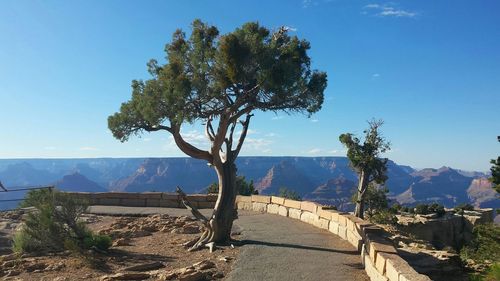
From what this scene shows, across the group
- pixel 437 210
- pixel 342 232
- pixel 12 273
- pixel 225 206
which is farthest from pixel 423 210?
pixel 12 273

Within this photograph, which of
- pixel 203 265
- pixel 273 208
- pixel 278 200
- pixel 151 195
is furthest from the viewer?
pixel 151 195

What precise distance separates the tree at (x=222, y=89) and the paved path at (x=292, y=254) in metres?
1.80

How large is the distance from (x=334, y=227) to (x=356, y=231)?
2475 millimetres

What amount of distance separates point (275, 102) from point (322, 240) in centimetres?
504

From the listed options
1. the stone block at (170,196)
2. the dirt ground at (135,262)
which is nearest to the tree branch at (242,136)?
the dirt ground at (135,262)

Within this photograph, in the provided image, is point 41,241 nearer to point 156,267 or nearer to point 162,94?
point 156,267

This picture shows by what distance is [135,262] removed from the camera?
41.3ft

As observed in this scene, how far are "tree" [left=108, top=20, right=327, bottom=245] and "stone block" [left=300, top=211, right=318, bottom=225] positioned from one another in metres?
4.75

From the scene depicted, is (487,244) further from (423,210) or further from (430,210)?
(430,210)

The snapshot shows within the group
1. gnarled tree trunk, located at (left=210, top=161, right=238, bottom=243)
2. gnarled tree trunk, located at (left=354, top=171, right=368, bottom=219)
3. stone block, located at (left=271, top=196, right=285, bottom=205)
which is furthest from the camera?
gnarled tree trunk, located at (left=354, top=171, right=368, bottom=219)

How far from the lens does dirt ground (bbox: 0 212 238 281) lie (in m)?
11.0

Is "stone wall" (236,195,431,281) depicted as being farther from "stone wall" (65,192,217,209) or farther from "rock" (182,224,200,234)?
"rock" (182,224,200,234)

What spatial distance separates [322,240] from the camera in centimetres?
1502

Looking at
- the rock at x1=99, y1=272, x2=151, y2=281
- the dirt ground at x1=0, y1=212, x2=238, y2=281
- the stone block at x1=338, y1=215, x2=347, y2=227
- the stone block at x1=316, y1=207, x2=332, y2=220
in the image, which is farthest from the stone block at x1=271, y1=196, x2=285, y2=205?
the rock at x1=99, y1=272, x2=151, y2=281
